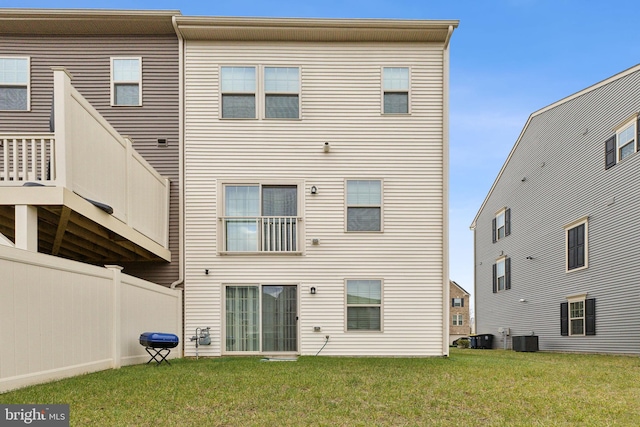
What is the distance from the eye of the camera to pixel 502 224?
73.6 ft

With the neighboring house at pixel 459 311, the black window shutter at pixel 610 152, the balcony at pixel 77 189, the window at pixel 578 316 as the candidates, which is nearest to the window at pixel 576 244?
the window at pixel 578 316

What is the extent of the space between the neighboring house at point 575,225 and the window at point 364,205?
23.4ft

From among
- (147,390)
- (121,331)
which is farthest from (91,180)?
(147,390)

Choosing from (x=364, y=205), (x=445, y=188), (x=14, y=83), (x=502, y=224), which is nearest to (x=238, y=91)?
(x=364, y=205)

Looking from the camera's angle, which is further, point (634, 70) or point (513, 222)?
point (513, 222)

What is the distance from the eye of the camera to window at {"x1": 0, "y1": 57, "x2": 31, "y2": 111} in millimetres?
11352

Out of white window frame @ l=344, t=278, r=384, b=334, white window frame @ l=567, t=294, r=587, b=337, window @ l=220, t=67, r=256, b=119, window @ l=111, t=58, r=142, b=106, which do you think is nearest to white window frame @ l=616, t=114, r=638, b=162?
white window frame @ l=567, t=294, r=587, b=337

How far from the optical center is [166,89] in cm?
1149

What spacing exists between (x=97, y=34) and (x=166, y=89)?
202 cm

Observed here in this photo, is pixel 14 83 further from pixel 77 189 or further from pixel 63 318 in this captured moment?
pixel 63 318

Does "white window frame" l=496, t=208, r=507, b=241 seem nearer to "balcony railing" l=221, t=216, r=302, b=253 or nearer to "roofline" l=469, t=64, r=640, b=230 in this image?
"roofline" l=469, t=64, r=640, b=230

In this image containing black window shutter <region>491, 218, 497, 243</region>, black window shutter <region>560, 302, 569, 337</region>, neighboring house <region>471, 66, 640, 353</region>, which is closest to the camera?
neighboring house <region>471, 66, 640, 353</region>

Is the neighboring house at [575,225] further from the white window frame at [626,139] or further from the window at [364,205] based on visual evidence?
the window at [364,205]

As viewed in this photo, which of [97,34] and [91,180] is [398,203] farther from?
[97,34]
